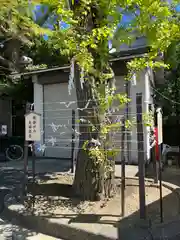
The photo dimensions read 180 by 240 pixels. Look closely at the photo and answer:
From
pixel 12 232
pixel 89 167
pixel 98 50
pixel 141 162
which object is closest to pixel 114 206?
pixel 89 167

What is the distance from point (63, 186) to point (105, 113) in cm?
232

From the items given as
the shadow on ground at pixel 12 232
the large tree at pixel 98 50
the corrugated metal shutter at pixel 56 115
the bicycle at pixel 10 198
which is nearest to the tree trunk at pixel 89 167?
the large tree at pixel 98 50

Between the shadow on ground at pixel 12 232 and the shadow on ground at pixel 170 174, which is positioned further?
the shadow on ground at pixel 170 174

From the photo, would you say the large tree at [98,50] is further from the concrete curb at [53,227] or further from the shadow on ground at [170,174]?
the shadow on ground at [170,174]

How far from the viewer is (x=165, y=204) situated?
5.03 meters

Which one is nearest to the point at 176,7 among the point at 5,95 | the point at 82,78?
the point at 82,78

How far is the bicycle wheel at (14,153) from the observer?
469 inches

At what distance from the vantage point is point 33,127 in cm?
510

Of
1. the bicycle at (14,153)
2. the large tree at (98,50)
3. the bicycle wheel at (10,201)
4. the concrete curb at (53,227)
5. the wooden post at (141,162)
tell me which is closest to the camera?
the concrete curb at (53,227)

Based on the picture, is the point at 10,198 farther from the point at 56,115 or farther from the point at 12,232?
the point at 56,115

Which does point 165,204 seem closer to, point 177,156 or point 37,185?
point 37,185

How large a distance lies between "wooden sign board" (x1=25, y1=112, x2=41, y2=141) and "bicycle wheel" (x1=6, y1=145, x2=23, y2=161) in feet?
23.5

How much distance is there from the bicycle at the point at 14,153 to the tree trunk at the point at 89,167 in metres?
7.02

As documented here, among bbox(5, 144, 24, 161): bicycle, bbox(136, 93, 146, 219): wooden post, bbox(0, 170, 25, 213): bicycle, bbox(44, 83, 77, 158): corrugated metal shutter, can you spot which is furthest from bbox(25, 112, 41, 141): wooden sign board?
bbox(5, 144, 24, 161): bicycle
